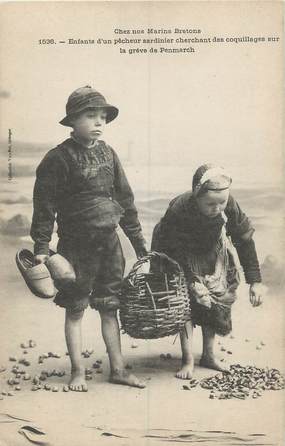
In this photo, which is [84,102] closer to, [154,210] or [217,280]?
[154,210]

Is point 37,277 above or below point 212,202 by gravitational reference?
below

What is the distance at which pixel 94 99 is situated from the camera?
102 inches

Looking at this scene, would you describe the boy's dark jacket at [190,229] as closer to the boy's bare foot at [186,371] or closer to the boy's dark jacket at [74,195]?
the boy's dark jacket at [74,195]

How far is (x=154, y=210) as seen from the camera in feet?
8.74

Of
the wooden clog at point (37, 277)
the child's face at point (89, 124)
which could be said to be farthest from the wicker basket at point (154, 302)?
the child's face at point (89, 124)

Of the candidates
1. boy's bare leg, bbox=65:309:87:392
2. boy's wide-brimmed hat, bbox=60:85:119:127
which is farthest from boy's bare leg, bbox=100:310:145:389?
boy's wide-brimmed hat, bbox=60:85:119:127

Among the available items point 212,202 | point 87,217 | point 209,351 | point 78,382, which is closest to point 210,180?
point 212,202

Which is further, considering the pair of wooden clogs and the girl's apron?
the girl's apron

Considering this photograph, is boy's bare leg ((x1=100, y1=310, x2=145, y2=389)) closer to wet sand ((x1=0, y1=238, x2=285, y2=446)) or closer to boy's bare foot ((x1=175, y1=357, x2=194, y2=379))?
wet sand ((x1=0, y1=238, x2=285, y2=446))

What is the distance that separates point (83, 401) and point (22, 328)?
1.38 feet

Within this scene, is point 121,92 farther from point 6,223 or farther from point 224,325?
point 224,325

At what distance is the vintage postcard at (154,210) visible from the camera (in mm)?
2621

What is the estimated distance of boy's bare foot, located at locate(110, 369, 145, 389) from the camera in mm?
2629

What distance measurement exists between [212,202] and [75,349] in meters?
0.88
